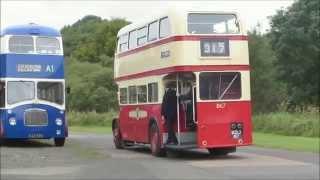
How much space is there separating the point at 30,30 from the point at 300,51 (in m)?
Result: 33.6

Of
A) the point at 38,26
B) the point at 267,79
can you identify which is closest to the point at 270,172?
the point at 38,26

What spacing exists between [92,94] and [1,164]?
51.8 metres

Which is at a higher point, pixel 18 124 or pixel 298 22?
pixel 298 22

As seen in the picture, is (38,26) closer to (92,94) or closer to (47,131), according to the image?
(47,131)

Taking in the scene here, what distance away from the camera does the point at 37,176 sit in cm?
1630

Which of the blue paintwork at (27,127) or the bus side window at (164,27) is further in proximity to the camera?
the blue paintwork at (27,127)

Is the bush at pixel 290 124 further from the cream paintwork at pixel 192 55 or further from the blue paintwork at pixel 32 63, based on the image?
the cream paintwork at pixel 192 55

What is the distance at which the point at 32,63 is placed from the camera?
27.5 metres

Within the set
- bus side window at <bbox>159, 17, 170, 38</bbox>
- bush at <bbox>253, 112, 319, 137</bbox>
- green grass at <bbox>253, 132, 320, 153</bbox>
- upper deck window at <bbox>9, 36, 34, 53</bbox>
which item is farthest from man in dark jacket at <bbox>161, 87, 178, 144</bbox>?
bush at <bbox>253, 112, 319, 137</bbox>

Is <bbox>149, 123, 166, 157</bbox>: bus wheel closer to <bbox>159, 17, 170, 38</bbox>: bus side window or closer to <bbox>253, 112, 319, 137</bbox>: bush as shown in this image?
<bbox>159, 17, 170, 38</bbox>: bus side window

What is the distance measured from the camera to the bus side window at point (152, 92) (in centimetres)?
2239

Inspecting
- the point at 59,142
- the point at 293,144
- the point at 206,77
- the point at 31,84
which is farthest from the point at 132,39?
the point at 293,144

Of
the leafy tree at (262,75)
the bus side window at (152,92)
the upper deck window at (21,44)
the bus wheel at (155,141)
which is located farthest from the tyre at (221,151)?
the leafy tree at (262,75)

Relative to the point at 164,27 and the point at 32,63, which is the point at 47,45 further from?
the point at 164,27
